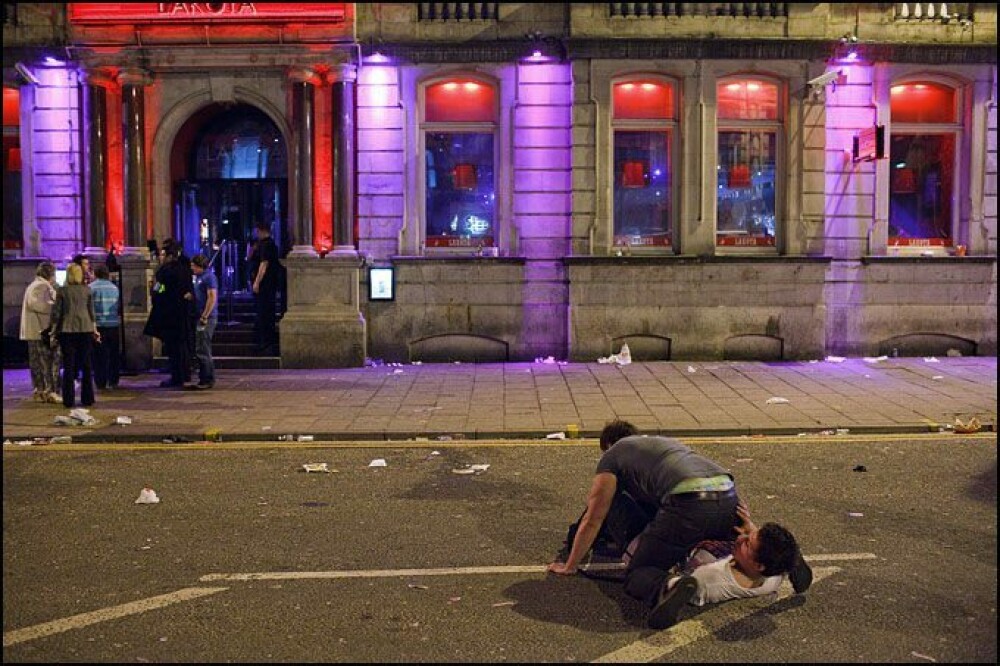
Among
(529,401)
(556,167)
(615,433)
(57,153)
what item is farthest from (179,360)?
(615,433)

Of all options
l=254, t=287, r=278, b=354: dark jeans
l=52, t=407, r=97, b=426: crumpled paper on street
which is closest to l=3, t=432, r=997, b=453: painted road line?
l=52, t=407, r=97, b=426: crumpled paper on street

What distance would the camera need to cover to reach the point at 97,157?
1602 cm

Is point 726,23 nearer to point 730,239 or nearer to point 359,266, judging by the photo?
point 730,239

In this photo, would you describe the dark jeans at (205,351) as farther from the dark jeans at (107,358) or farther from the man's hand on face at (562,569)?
the man's hand on face at (562,569)

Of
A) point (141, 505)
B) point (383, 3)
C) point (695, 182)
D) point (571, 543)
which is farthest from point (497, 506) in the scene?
point (383, 3)

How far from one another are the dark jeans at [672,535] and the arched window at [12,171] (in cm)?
1488

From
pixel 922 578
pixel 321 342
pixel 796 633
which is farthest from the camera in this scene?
pixel 321 342

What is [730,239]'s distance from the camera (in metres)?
16.6

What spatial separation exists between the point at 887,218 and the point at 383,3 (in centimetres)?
939

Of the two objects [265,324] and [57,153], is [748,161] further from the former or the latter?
[57,153]

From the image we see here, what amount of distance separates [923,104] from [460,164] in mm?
8214

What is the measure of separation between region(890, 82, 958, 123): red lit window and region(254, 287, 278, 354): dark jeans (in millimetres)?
11315

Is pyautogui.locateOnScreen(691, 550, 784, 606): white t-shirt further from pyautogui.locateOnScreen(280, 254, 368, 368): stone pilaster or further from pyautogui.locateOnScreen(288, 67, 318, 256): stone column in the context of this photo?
pyautogui.locateOnScreen(288, 67, 318, 256): stone column

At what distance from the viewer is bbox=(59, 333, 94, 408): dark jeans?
1198cm
